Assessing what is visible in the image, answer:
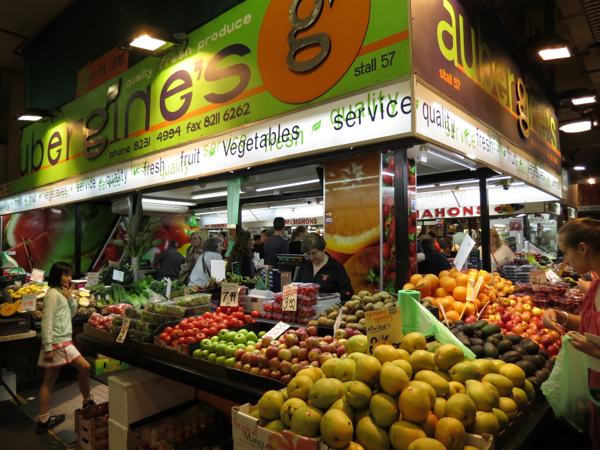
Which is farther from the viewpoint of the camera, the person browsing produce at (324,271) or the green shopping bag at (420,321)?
the person browsing produce at (324,271)

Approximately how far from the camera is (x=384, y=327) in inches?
79.0

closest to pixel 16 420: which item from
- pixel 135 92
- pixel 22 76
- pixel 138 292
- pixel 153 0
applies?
pixel 138 292

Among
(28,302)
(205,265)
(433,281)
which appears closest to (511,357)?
(433,281)

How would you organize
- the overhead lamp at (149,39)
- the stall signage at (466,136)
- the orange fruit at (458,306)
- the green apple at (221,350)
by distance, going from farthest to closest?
1. the overhead lamp at (149,39)
2. the orange fruit at (458,306)
3. the stall signage at (466,136)
4. the green apple at (221,350)

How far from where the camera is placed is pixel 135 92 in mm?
6074

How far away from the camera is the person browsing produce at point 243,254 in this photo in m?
6.01

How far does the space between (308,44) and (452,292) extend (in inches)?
108

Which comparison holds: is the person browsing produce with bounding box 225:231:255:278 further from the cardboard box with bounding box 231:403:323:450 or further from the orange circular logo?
the cardboard box with bounding box 231:403:323:450

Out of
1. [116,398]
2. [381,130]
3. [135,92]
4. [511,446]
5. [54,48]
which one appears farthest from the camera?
[54,48]

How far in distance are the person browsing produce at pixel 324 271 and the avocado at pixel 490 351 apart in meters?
1.89

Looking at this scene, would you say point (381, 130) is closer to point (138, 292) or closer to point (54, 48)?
point (138, 292)

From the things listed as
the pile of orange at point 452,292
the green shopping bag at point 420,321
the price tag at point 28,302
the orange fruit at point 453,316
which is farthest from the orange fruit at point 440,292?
the price tag at point 28,302

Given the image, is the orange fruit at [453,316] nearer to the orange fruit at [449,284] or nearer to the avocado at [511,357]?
the orange fruit at [449,284]

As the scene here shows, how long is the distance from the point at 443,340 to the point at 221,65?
405 centimetres
